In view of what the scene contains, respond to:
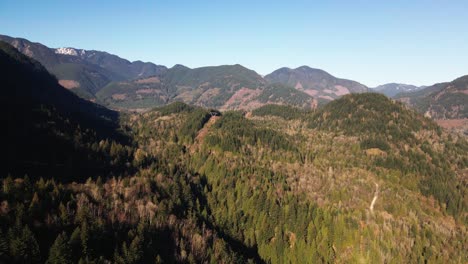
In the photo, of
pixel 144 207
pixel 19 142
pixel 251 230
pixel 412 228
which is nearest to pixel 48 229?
pixel 144 207

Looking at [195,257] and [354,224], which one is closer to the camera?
[195,257]

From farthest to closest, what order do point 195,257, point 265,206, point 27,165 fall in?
point 265,206 → point 27,165 → point 195,257

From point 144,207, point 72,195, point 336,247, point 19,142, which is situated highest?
point 19,142

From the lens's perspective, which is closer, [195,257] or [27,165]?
[195,257]

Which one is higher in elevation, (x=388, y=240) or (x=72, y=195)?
(x=72, y=195)

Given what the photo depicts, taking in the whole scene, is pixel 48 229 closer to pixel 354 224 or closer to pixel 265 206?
pixel 265 206

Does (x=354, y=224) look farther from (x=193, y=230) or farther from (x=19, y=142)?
(x=19, y=142)

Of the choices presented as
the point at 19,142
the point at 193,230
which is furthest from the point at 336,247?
the point at 19,142

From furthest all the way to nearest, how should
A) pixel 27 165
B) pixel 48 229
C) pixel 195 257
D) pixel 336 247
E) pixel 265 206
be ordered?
pixel 265 206
pixel 336 247
pixel 27 165
pixel 195 257
pixel 48 229

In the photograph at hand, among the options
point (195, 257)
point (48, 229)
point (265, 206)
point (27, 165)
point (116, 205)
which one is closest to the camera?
point (48, 229)
